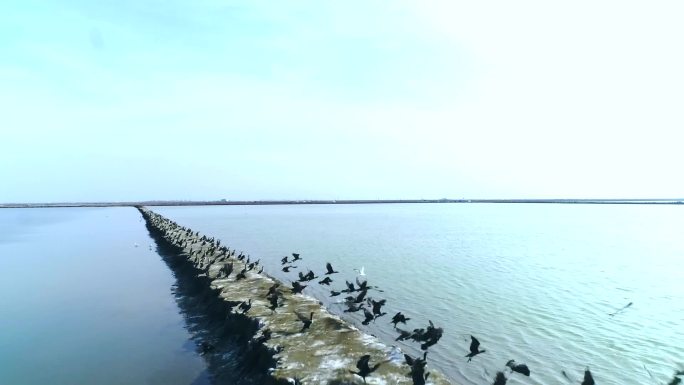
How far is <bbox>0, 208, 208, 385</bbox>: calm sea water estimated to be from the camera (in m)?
10.8

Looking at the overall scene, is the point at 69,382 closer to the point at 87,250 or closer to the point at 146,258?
the point at 146,258

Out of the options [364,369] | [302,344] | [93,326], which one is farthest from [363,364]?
[93,326]

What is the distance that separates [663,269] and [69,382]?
31.2 meters

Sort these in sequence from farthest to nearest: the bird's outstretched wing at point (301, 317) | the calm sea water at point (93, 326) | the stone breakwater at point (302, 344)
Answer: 1. the bird's outstretched wing at point (301, 317)
2. the calm sea water at point (93, 326)
3. the stone breakwater at point (302, 344)

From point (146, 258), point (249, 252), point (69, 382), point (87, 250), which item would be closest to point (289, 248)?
point (249, 252)

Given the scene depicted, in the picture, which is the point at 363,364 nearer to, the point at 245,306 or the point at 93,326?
the point at 245,306

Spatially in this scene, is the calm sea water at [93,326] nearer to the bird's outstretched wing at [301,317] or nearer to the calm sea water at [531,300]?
the calm sea water at [531,300]

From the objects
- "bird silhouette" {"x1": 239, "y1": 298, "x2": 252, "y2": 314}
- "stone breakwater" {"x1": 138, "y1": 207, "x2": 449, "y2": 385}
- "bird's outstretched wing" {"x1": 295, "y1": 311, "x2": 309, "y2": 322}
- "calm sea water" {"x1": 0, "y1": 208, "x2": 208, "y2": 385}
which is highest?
"bird's outstretched wing" {"x1": 295, "y1": 311, "x2": 309, "y2": 322}

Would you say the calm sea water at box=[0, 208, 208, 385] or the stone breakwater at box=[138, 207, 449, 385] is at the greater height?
the stone breakwater at box=[138, 207, 449, 385]

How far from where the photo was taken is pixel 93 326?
14625 mm

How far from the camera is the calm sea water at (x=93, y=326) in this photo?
35.5ft

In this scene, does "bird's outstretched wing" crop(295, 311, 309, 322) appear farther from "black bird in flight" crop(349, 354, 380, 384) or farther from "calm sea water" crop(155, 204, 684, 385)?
"black bird in flight" crop(349, 354, 380, 384)

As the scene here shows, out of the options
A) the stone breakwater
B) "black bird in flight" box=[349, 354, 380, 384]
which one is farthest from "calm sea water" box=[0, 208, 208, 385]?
"black bird in flight" box=[349, 354, 380, 384]

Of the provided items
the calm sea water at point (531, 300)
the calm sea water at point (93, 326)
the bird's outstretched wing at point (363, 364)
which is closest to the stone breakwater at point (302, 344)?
the bird's outstretched wing at point (363, 364)
